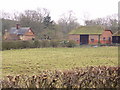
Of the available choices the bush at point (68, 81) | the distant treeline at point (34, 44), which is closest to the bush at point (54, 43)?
A: the distant treeline at point (34, 44)

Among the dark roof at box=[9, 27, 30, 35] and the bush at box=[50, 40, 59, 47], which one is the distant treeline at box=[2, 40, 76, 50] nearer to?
the bush at box=[50, 40, 59, 47]

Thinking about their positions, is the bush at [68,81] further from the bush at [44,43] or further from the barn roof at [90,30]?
the barn roof at [90,30]

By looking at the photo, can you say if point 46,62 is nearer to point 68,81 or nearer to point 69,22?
point 68,81

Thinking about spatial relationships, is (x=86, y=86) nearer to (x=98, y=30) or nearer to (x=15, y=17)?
(x=98, y=30)

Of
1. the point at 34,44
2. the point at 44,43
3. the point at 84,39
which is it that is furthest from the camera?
the point at 84,39

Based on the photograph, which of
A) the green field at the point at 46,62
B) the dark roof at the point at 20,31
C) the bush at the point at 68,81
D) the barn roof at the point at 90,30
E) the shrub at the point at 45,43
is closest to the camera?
the bush at the point at 68,81

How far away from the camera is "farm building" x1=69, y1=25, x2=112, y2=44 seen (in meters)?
52.6

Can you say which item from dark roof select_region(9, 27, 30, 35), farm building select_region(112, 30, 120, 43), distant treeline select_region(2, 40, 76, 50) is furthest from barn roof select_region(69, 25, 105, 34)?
distant treeline select_region(2, 40, 76, 50)

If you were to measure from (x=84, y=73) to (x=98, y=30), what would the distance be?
49035 mm

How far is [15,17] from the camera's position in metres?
69.2

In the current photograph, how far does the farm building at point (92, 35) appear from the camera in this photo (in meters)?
52.6

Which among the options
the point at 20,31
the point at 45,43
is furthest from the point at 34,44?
the point at 20,31

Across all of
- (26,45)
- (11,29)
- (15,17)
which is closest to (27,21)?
(11,29)

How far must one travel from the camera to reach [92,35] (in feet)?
173
